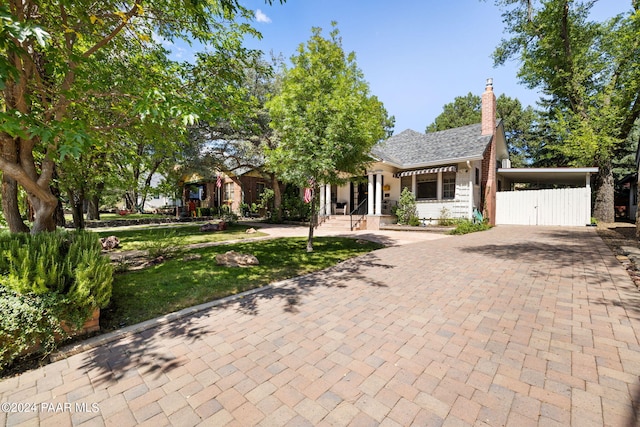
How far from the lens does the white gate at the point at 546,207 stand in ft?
49.2

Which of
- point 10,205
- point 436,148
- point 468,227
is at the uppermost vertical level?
point 436,148

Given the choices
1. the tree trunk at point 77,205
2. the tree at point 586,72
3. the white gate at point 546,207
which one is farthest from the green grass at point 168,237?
the tree at point 586,72

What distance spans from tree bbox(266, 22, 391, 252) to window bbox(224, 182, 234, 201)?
64.7 ft

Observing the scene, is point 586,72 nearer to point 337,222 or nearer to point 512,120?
point 337,222

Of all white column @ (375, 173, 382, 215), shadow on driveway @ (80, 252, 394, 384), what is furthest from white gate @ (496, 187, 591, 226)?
shadow on driveway @ (80, 252, 394, 384)

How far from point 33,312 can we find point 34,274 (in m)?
0.44

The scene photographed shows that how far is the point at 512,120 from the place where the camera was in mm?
36438

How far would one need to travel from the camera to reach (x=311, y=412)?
2162 mm

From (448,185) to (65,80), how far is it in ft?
56.7

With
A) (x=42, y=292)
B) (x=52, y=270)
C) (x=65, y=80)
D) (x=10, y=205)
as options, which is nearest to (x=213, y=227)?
(x=10, y=205)

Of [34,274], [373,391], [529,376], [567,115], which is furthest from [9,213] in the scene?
[567,115]

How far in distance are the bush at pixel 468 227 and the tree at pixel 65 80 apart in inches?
492

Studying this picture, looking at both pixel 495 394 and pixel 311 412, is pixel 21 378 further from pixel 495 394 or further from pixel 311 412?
pixel 495 394

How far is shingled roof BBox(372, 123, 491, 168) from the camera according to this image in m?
15.4
